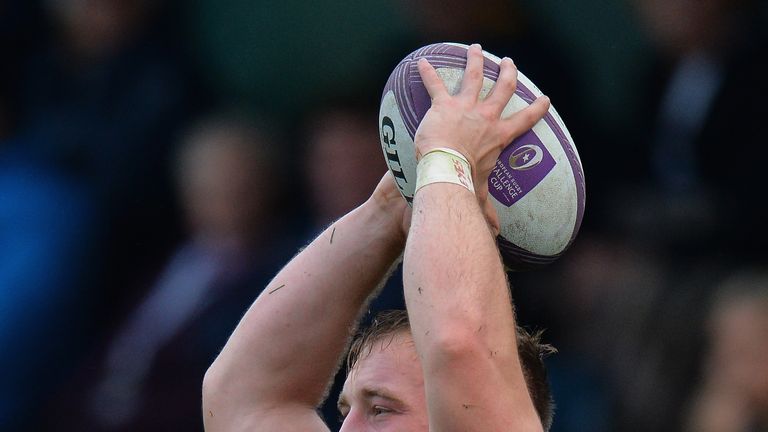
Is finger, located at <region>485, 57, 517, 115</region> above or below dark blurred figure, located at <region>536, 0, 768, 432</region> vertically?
above

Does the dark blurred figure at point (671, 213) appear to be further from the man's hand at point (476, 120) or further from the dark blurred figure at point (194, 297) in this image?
the man's hand at point (476, 120)

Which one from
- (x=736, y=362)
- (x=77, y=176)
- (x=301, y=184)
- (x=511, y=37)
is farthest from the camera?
(x=77, y=176)

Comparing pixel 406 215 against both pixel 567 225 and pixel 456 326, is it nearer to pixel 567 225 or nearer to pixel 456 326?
pixel 567 225

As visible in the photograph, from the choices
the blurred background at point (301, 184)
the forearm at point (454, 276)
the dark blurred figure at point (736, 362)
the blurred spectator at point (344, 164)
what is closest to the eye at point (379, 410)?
the forearm at point (454, 276)

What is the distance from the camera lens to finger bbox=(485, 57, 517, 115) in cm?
286

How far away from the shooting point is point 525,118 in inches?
113

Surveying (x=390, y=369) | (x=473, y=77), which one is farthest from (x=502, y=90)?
(x=390, y=369)

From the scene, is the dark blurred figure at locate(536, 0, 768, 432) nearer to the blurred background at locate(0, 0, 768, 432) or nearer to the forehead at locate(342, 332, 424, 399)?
the blurred background at locate(0, 0, 768, 432)

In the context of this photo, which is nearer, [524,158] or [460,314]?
[460,314]

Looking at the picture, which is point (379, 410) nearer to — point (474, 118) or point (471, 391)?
point (471, 391)

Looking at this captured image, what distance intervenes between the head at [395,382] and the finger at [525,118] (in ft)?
2.17

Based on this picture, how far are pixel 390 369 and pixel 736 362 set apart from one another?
166cm

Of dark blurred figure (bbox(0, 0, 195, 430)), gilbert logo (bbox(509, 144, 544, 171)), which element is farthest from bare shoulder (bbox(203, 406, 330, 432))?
dark blurred figure (bbox(0, 0, 195, 430))

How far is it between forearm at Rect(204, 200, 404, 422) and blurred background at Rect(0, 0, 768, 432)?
1.34 metres
